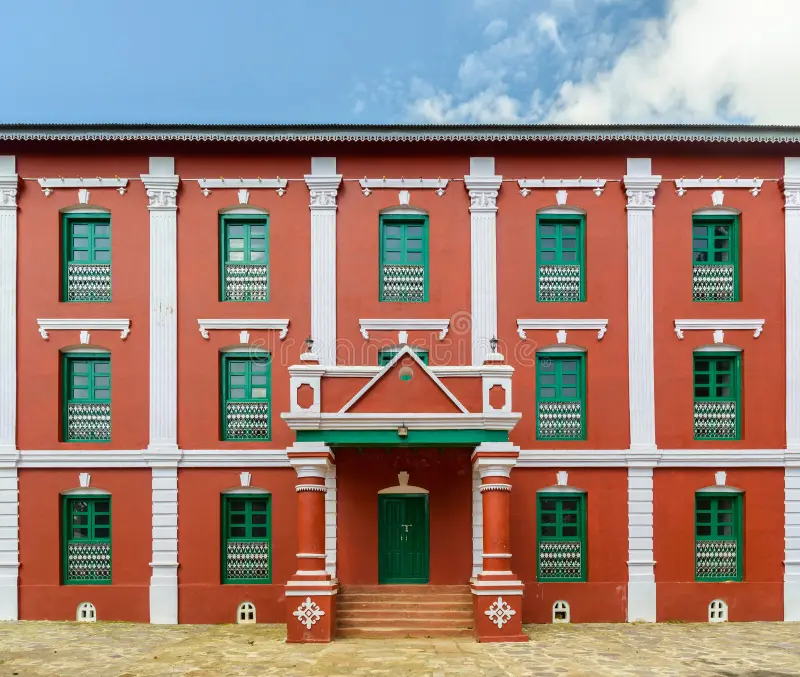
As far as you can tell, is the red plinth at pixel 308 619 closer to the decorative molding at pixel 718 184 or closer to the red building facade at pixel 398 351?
the red building facade at pixel 398 351

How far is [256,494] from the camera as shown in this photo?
15.8 metres

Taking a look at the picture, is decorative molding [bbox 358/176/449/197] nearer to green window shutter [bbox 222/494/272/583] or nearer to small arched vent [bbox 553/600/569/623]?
green window shutter [bbox 222/494/272/583]

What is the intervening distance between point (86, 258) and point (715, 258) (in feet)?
46.6

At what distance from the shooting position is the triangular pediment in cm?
1392

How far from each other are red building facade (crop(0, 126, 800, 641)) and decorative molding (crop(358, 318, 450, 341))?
0.07 meters

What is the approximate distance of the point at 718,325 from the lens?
633 inches

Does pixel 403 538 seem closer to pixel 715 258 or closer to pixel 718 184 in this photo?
pixel 715 258

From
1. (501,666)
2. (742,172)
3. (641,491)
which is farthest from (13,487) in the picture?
(742,172)

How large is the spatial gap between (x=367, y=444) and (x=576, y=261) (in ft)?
21.2

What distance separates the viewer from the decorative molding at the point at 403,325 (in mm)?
15953

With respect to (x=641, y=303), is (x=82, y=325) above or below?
below

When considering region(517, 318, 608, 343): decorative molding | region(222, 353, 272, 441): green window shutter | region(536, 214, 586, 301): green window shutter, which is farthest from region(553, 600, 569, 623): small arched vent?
region(222, 353, 272, 441): green window shutter

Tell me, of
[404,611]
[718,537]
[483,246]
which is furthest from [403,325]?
[718,537]

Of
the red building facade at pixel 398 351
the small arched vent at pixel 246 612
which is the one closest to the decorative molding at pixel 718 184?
the red building facade at pixel 398 351
